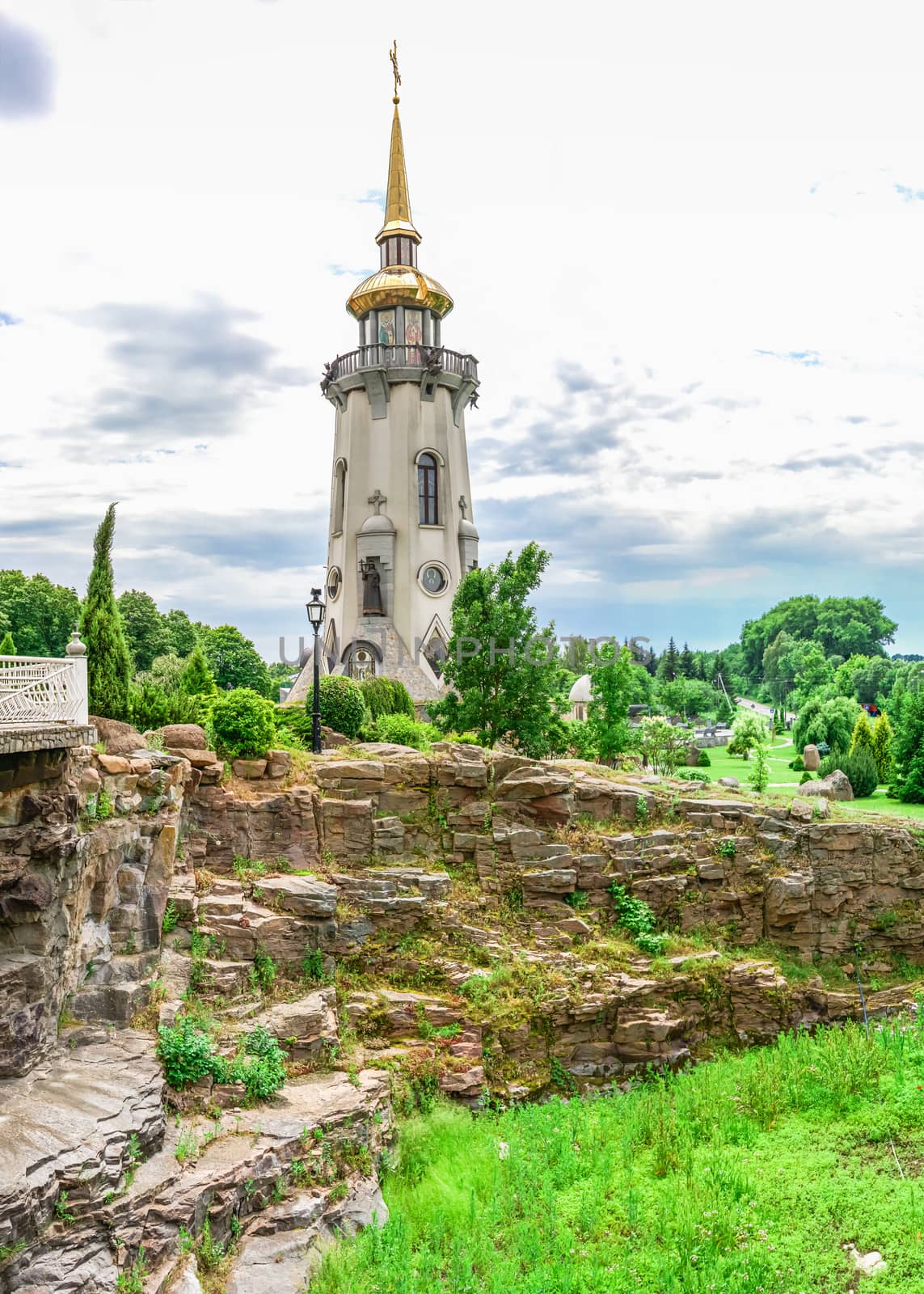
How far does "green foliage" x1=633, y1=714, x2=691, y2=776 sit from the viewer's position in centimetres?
3083

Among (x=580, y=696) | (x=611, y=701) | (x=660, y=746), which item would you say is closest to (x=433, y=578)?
(x=660, y=746)

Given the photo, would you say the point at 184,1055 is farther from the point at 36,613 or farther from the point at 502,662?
the point at 36,613

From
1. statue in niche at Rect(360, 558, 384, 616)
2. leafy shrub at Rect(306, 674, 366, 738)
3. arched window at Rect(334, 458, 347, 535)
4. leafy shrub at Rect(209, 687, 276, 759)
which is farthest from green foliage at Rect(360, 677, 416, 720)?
arched window at Rect(334, 458, 347, 535)

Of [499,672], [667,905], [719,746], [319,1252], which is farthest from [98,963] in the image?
[719,746]

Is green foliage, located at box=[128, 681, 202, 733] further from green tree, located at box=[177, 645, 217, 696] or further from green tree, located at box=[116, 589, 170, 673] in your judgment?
green tree, located at box=[116, 589, 170, 673]

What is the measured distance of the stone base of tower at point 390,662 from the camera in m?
33.7

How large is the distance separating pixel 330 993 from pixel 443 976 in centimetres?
194

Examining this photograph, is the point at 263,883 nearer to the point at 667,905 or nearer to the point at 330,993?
the point at 330,993

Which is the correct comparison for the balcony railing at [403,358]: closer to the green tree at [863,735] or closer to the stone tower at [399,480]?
the stone tower at [399,480]

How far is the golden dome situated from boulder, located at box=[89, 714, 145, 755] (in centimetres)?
2749

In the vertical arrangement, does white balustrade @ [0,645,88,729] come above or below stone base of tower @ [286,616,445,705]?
below

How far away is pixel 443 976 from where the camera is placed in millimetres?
13773

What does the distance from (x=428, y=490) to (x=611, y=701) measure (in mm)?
14067

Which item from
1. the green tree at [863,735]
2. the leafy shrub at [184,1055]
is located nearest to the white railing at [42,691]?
the leafy shrub at [184,1055]
